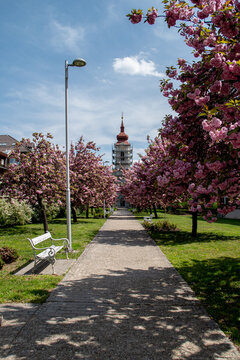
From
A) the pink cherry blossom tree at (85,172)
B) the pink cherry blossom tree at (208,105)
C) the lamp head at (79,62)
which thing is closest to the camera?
the pink cherry blossom tree at (208,105)

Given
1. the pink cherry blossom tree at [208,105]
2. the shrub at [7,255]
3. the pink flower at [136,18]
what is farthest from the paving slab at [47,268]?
the pink flower at [136,18]

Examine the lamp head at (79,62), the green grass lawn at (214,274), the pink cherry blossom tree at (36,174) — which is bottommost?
the green grass lawn at (214,274)

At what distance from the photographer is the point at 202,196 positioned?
4.50 m

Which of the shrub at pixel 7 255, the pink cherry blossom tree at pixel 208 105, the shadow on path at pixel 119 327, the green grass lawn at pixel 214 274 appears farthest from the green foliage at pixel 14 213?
the pink cherry blossom tree at pixel 208 105

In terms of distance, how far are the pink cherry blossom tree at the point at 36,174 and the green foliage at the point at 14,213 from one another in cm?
481

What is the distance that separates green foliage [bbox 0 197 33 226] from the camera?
19906mm

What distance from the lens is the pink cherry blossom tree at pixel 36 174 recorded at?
48.2 feet

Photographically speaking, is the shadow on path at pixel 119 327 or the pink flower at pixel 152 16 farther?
the pink flower at pixel 152 16

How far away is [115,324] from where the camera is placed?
4.29 meters

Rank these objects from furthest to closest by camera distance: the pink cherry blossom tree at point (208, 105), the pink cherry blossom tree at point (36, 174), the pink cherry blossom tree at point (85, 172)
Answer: the pink cherry blossom tree at point (85, 172) < the pink cherry blossom tree at point (36, 174) < the pink cherry blossom tree at point (208, 105)

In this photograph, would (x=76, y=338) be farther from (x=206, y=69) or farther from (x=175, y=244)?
(x=175, y=244)

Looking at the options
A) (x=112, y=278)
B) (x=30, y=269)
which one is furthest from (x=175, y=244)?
(x=30, y=269)

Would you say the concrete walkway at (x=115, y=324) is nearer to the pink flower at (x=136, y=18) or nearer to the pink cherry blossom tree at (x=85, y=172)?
the pink flower at (x=136, y=18)

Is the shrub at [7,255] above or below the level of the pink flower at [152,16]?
below
